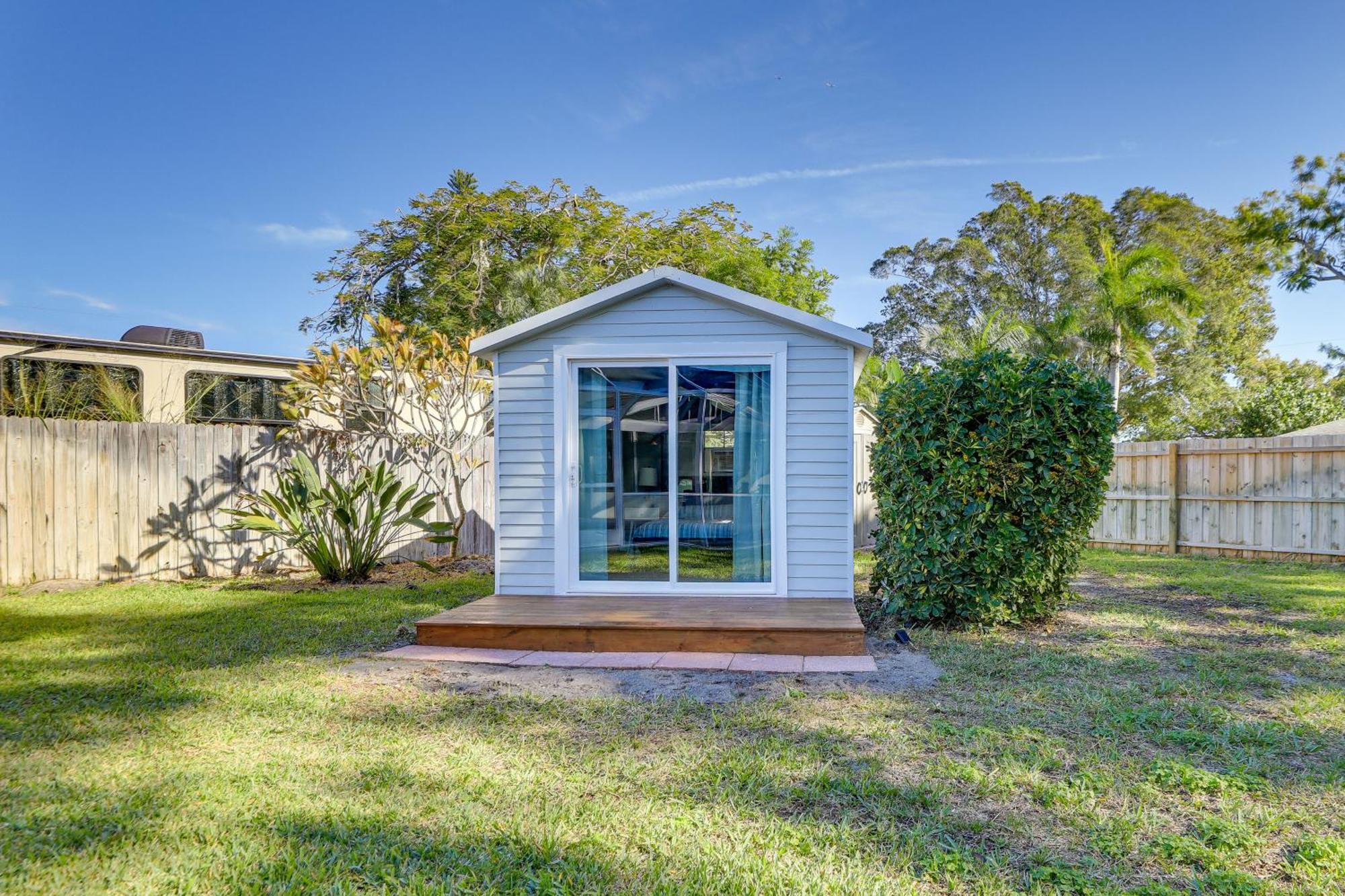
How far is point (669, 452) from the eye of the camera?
19.2 ft

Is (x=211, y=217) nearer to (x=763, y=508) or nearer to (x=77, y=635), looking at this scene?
(x=77, y=635)

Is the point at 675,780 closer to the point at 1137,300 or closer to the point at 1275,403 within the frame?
the point at 1137,300

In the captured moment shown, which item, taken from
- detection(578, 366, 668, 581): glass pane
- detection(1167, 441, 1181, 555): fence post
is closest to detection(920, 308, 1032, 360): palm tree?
detection(1167, 441, 1181, 555): fence post

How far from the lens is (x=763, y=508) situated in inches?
229

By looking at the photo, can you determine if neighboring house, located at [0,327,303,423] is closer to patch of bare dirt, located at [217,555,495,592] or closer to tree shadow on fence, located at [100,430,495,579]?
A: tree shadow on fence, located at [100,430,495,579]

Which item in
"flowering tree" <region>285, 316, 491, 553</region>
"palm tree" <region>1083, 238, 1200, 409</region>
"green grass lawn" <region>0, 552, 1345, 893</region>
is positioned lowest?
"green grass lawn" <region>0, 552, 1345, 893</region>

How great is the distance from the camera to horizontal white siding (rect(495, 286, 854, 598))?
5719mm

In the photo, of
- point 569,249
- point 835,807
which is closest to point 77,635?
point 835,807

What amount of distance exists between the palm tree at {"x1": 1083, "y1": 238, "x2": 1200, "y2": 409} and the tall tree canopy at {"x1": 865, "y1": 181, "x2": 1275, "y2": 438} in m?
3.76

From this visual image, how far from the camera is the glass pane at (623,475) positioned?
591 centimetres

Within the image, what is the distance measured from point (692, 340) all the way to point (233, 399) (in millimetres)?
7059

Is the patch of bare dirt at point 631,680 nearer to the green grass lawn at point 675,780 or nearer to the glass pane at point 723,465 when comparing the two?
the green grass lawn at point 675,780

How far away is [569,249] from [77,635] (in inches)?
648

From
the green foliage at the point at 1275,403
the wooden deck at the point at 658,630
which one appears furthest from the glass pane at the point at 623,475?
the green foliage at the point at 1275,403
